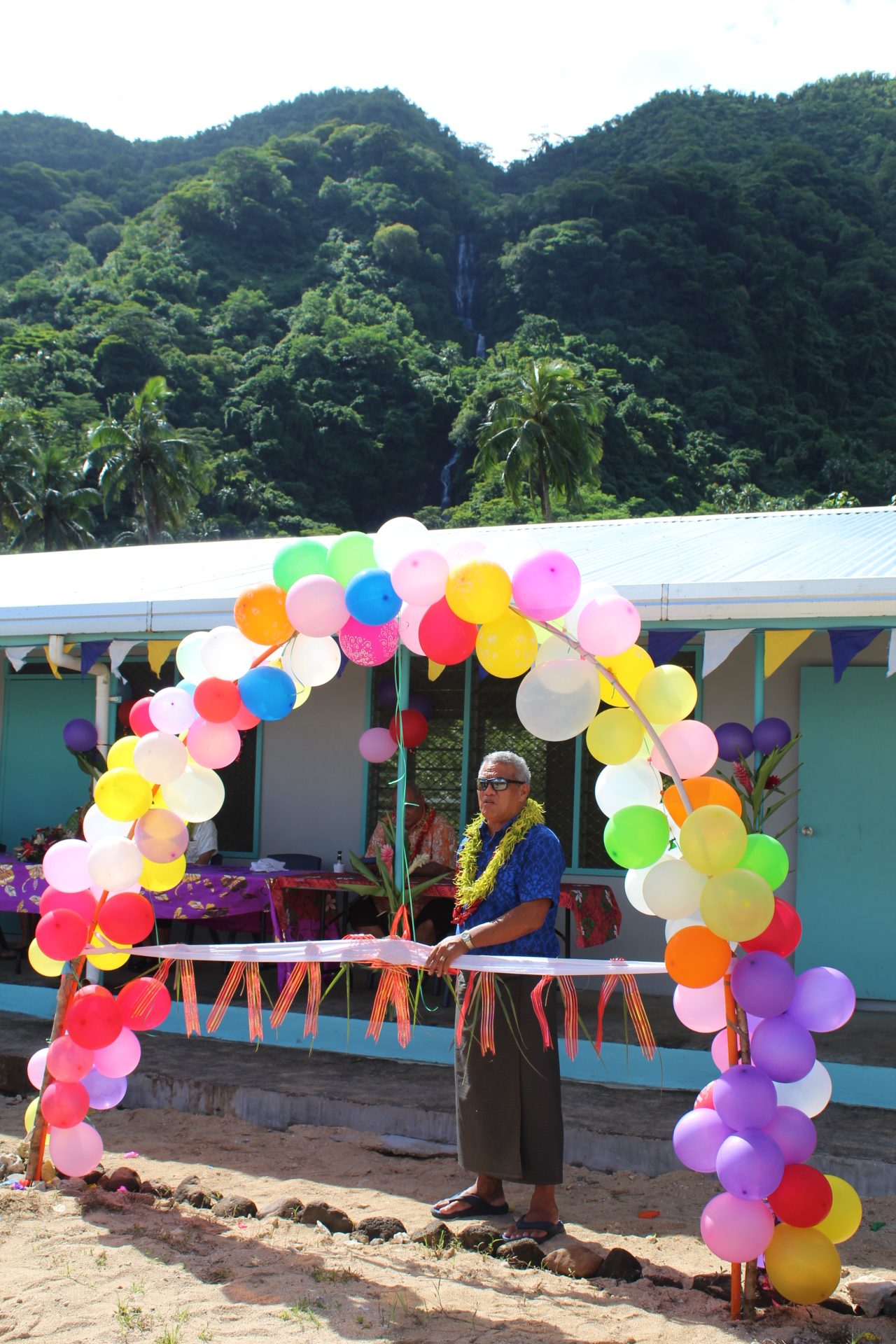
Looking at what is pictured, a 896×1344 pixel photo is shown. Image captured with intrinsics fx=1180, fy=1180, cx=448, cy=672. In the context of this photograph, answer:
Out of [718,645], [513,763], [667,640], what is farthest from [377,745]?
[513,763]

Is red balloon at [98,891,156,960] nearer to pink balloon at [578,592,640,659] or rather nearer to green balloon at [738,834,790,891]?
pink balloon at [578,592,640,659]

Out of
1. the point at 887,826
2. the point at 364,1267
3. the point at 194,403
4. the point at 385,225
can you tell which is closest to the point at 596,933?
the point at 887,826

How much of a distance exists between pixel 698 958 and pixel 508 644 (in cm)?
122

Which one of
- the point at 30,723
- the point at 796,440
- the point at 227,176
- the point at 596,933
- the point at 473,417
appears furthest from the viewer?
the point at 227,176

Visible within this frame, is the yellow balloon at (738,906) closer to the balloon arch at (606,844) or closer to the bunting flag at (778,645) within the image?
the balloon arch at (606,844)

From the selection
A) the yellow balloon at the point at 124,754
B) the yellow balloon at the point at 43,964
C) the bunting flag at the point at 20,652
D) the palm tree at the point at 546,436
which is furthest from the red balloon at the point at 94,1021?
the palm tree at the point at 546,436

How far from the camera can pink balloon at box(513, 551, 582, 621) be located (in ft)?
13.0

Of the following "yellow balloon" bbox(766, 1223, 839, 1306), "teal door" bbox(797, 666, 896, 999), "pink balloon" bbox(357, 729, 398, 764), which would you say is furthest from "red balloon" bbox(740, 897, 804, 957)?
"pink balloon" bbox(357, 729, 398, 764)

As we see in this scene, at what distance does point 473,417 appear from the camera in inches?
1857

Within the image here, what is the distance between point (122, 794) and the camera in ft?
14.8

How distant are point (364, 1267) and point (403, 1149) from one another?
4.45ft

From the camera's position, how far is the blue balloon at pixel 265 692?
4.42m

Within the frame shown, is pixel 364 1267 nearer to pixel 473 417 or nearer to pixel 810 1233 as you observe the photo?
pixel 810 1233

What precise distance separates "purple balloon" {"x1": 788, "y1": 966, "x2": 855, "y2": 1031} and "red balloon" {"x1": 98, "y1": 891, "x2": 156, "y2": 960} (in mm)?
2401
